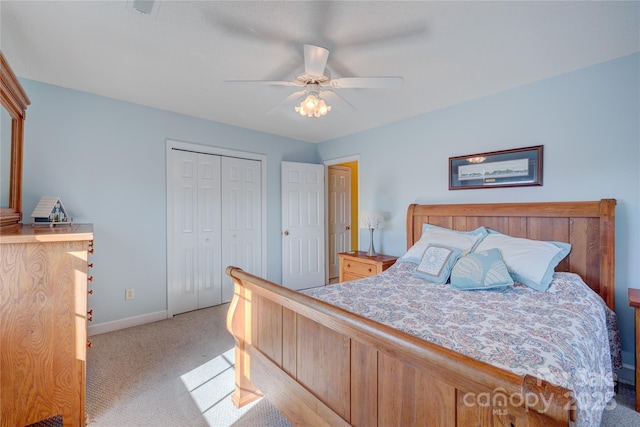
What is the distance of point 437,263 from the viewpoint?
7.65 feet

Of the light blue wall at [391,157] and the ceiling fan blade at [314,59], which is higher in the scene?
the ceiling fan blade at [314,59]

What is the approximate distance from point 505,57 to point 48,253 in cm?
323

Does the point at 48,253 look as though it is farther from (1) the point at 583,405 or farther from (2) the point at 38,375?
(1) the point at 583,405

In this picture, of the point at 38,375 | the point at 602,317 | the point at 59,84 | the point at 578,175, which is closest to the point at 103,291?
the point at 38,375

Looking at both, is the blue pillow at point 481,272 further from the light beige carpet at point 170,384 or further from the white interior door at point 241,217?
the white interior door at point 241,217

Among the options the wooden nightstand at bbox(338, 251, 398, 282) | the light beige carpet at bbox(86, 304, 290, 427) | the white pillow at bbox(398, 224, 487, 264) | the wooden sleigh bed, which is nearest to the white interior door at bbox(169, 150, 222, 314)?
the light beige carpet at bbox(86, 304, 290, 427)

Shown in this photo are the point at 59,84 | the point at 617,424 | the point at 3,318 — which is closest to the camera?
the point at 3,318

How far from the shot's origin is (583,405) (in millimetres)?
1051

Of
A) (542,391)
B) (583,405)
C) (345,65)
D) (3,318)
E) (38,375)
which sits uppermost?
(345,65)

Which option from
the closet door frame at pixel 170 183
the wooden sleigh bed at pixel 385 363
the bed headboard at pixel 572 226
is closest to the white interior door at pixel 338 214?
the closet door frame at pixel 170 183

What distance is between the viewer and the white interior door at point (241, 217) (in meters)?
3.79

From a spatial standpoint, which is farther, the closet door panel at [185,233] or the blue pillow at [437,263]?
the closet door panel at [185,233]

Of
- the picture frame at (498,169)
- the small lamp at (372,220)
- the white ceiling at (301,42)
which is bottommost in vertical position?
the small lamp at (372,220)

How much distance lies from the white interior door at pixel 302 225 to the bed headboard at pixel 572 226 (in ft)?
7.28
